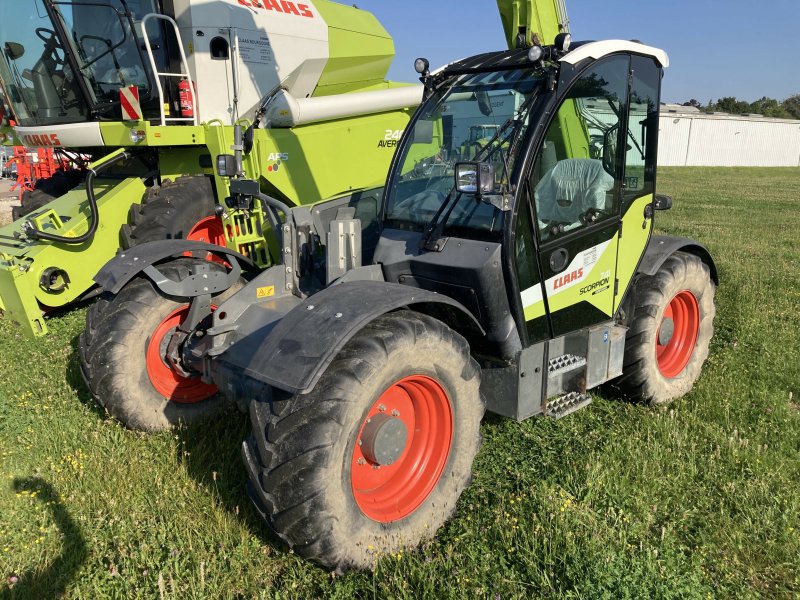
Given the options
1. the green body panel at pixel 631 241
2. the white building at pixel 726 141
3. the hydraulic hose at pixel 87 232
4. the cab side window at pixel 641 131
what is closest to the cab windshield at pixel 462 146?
the cab side window at pixel 641 131

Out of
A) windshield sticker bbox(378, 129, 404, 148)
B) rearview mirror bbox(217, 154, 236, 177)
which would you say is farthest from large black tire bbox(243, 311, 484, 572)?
windshield sticker bbox(378, 129, 404, 148)

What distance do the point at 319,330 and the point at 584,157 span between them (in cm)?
192

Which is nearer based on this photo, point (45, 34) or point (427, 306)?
point (427, 306)

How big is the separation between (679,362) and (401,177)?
2.67m

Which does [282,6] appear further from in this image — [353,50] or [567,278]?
[567,278]

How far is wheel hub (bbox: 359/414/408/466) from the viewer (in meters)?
2.91

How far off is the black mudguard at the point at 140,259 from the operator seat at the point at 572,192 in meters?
2.05

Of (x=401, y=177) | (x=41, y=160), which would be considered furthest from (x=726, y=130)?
(x=401, y=177)

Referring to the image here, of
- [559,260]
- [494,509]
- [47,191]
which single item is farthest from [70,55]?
[494,509]

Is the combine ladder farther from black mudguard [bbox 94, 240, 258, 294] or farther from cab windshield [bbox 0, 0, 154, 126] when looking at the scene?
black mudguard [bbox 94, 240, 258, 294]

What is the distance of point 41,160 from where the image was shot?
11.8 metres

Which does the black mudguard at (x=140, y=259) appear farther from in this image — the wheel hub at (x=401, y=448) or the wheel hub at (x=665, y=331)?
the wheel hub at (x=665, y=331)

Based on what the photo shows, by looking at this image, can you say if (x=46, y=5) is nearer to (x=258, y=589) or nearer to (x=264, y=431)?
(x=264, y=431)

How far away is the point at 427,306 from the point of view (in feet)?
10.8
